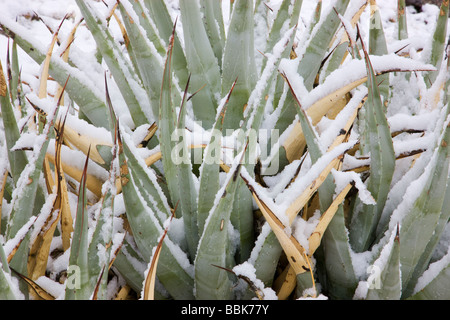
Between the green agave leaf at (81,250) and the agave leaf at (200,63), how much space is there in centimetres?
41

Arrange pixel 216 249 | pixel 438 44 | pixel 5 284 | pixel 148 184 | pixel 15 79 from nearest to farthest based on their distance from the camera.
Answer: pixel 5 284
pixel 216 249
pixel 148 184
pixel 15 79
pixel 438 44

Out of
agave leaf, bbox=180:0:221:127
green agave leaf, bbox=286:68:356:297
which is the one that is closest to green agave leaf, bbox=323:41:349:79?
agave leaf, bbox=180:0:221:127

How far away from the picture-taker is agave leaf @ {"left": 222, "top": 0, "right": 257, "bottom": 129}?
823 millimetres

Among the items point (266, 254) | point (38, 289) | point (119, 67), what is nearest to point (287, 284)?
point (266, 254)

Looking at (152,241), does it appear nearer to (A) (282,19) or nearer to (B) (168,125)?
(B) (168,125)

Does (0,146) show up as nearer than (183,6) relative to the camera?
No

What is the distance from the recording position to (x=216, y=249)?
67cm

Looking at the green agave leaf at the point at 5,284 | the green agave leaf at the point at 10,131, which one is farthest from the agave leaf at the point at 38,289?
the green agave leaf at the point at 10,131

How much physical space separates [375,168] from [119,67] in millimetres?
525

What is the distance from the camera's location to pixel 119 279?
81cm

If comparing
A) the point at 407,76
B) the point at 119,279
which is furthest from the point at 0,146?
the point at 407,76

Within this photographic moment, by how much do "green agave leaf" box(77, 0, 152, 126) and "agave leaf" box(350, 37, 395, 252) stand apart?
457 mm
